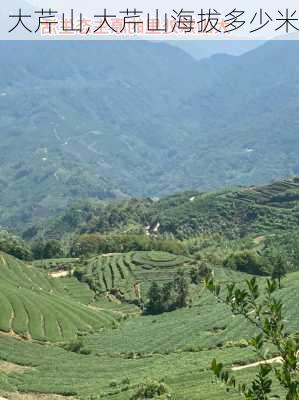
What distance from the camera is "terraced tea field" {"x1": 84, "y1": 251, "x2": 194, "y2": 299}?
12044 cm

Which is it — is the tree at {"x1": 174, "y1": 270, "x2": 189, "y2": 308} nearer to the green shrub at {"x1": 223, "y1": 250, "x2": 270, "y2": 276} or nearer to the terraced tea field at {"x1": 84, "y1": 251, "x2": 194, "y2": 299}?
the terraced tea field at {"x1": 84, "y1": 251, "x2": 194, "y2": 299}

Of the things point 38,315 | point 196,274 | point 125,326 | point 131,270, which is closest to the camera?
point 38,315

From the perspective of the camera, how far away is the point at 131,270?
133125mm

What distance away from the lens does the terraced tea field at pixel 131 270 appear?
120438mm

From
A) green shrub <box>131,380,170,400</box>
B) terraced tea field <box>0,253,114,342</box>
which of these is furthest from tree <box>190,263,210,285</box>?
green shrub <box>131,380,170,400</box>

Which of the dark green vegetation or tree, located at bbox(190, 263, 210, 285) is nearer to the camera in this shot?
the dark green vegetation

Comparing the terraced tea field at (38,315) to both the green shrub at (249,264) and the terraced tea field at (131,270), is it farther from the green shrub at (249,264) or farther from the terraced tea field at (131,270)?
the green shrub at (249,264)

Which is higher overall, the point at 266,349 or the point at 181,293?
the point at 266,349

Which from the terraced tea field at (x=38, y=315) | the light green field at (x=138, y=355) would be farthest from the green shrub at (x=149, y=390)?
the terraced tea field at (x=38, y=315)

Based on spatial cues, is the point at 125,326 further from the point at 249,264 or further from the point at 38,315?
the point at 249,264

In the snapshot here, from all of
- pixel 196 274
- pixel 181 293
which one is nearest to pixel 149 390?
pixel 181 293

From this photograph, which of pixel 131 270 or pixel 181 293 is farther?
pixel 131 270

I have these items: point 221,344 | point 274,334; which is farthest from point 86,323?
point 274,334

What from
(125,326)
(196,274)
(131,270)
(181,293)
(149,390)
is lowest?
(131,270)
